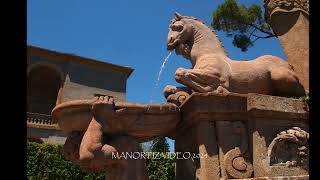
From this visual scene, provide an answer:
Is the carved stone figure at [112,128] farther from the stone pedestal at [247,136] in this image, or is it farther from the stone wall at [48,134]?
the stone wall at [48,134]

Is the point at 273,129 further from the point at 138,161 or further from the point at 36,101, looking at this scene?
the point at 36,101

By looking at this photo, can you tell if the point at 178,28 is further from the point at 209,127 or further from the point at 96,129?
the point at 96,129

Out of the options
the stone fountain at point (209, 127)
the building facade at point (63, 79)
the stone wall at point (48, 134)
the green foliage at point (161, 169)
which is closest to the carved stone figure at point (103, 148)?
the stone fountain at point (209, 127)

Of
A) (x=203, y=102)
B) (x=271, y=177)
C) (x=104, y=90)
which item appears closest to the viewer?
(x=271, y=177)

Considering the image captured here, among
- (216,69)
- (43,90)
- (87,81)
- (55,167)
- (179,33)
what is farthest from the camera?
(43,90)

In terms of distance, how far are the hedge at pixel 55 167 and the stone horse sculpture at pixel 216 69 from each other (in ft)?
27.4

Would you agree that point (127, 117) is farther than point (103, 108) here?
Yes

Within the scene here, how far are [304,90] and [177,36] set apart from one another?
1.63 m

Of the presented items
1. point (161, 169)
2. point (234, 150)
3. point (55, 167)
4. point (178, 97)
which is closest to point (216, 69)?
point (178, 97)

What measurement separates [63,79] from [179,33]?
22379 millimetres

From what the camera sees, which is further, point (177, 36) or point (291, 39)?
point (291, 39)

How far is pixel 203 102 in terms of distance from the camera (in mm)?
3973

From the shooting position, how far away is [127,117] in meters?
4.01
